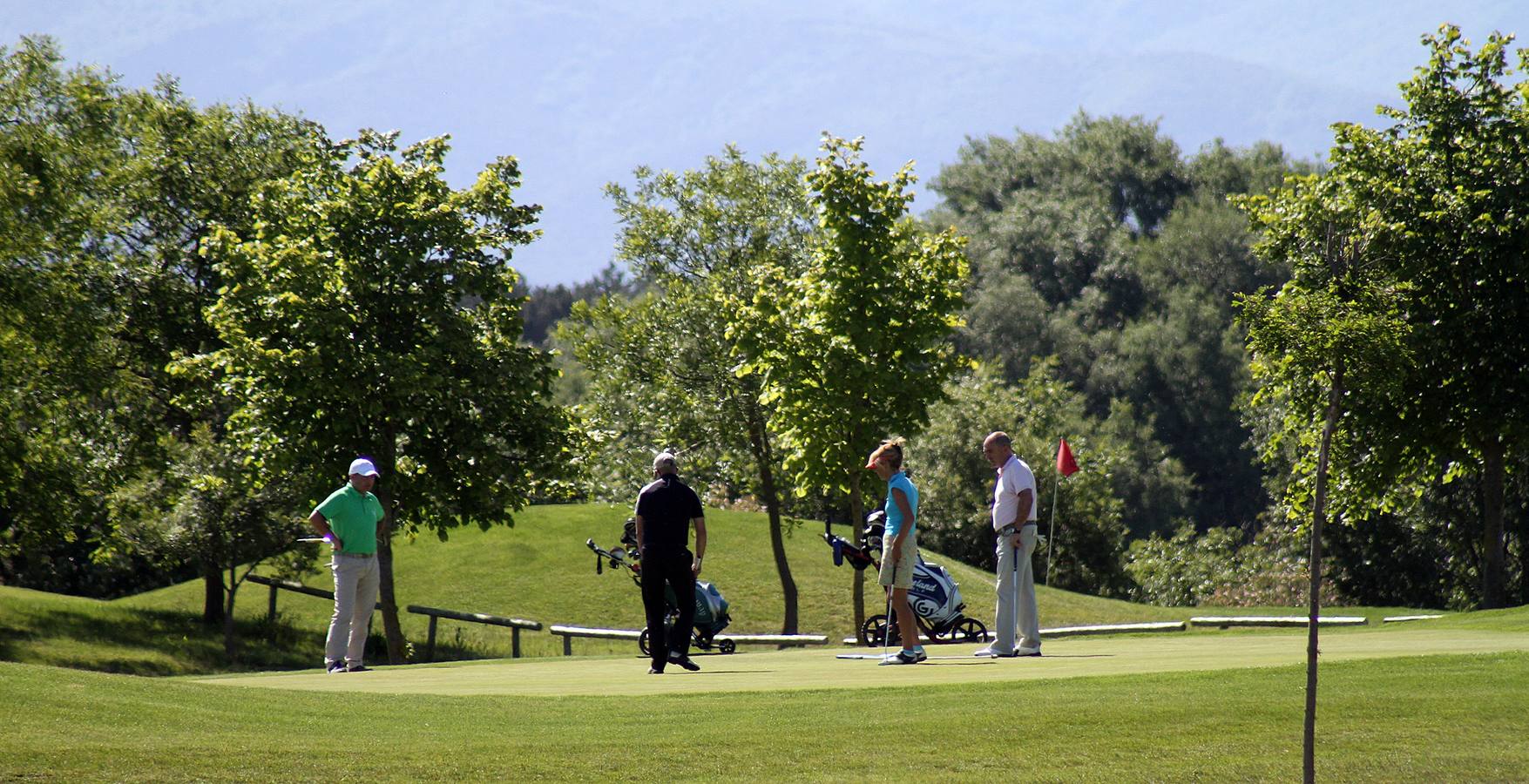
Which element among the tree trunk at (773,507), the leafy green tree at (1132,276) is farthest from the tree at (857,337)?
the leafy green tree at (1132,276)

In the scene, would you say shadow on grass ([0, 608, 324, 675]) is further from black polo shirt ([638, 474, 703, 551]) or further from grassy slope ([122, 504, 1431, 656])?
black polo shirt ([638, 474, 703, 551])

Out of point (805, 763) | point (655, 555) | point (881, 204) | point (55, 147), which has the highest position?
point (55, 147)

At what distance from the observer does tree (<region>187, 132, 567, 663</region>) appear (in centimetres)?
2844

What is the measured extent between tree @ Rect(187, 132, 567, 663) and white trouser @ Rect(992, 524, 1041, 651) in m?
14.6

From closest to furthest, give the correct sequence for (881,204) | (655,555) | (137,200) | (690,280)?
(655,555)
(881,204)
(137,200)
(690,280)

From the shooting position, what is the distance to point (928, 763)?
973 centimetres

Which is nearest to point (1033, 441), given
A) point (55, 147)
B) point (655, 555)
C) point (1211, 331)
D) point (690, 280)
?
point (690, 280)

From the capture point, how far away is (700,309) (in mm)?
38250

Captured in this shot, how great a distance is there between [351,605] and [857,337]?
12.5m

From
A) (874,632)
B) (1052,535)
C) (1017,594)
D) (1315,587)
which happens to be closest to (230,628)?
(874,632)

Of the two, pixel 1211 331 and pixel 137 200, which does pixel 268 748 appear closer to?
pixel 137 200

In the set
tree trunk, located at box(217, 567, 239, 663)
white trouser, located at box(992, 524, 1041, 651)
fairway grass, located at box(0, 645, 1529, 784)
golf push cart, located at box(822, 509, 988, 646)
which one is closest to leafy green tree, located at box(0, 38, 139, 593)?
tree trunk, located at box(217, 567, 239, 663)

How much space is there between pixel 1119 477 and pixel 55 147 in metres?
48.6

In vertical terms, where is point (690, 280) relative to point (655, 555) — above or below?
above
